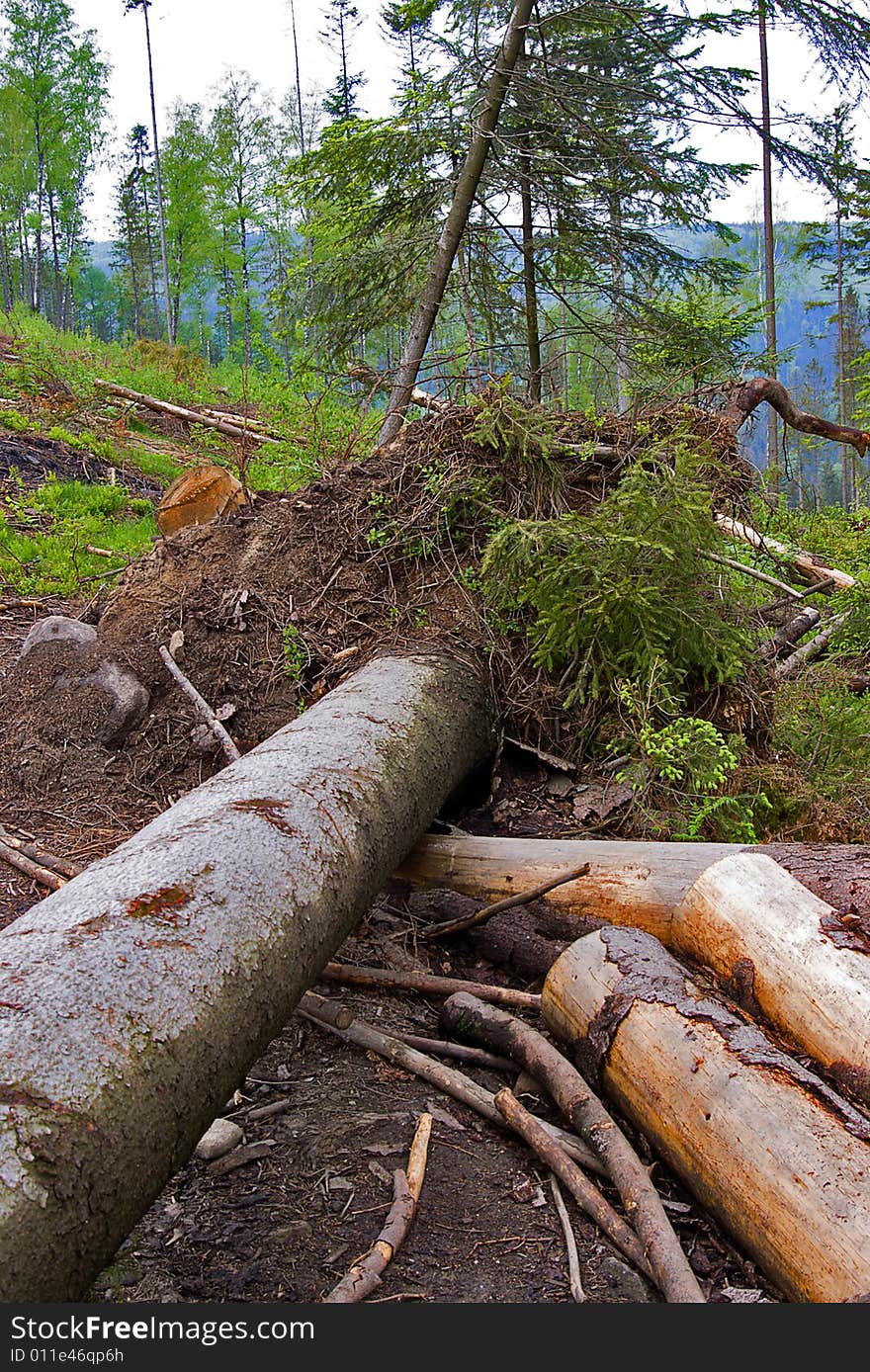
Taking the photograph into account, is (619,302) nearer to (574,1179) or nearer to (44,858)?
(44,858)

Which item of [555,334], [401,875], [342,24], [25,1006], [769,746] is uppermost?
[342,24]

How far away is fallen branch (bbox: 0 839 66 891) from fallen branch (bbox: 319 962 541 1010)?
1327 millimetres

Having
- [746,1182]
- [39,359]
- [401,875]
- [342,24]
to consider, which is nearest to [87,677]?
[401,875]

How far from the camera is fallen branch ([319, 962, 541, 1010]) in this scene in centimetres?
318

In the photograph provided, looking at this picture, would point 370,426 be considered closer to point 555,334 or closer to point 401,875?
point 401,875

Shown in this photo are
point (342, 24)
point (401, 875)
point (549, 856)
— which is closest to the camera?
point (549, 856)

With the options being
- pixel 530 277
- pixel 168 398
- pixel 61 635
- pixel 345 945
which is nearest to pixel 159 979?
pixel 345 945

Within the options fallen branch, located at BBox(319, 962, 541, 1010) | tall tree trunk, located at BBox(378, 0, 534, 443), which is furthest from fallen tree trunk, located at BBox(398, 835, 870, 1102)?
tall tree trunk, located at BBox(378, 0, 534, 443)

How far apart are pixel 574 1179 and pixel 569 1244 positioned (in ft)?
0.65

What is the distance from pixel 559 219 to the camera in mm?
10414

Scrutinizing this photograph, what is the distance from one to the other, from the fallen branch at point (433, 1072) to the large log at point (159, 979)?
41 cm

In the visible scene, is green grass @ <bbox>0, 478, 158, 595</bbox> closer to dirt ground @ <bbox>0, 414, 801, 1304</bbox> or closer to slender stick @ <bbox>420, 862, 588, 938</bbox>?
dirt ground @ <bbox>0, 414, 801, 1304</bbox>

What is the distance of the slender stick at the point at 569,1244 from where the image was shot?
1935 mm

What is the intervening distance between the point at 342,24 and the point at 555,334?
30.8 m
